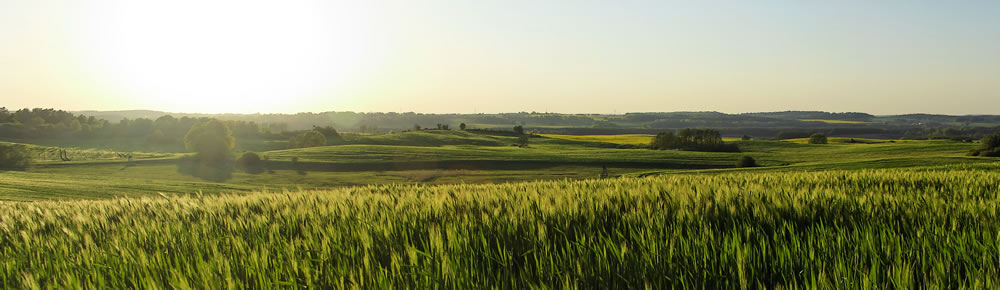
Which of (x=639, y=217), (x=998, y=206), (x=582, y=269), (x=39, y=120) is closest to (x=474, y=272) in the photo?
(x=582, y=269)

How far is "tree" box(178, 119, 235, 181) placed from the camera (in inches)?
2977

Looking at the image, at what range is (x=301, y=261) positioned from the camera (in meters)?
3.05

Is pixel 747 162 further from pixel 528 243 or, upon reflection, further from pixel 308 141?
pixel 308 141

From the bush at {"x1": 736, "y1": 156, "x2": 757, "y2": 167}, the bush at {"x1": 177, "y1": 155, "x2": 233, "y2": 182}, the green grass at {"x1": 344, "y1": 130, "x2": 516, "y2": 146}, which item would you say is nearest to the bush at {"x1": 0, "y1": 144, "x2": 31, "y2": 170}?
the bush at {"x1": 177, "y1": 155, "x2": 233, "y2": 182}

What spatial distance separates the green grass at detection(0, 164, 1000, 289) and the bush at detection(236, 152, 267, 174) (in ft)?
251

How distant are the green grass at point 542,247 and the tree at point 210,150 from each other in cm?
7656

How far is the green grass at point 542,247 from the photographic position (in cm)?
261

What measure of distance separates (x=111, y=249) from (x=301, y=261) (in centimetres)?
146

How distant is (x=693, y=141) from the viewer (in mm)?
106562

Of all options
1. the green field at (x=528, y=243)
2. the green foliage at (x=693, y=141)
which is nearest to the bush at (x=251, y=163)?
the green foliage at (x=693, y=141)

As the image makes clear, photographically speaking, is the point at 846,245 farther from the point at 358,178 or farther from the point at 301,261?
the point at 358,178

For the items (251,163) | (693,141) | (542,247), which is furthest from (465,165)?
(542,247)

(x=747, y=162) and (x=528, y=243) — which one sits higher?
(x=528, y=243)

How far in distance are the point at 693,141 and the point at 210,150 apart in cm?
8488
